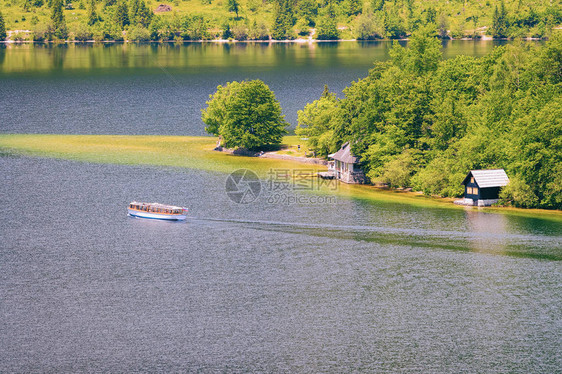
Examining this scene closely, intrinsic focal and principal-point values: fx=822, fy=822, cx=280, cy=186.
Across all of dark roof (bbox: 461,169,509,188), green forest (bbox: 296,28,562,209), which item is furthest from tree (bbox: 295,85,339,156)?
dark roof (bbox: 461,169,509,188)

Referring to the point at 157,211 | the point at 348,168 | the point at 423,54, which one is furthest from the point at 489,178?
the point at 157,211

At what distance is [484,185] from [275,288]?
4701 centimetres

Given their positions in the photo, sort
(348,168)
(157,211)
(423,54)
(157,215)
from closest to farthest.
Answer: (157,215) → (157,211) → (348,168) → (423,54)

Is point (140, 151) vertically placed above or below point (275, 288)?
above

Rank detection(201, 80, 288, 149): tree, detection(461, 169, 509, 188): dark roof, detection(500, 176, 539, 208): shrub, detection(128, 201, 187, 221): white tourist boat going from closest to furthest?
detection(128, 201, 187, 221): white tourist boat < detection(500, 176, 539, 208): shrub < detection(461, 169, 509, 188): dark roof < detection(201, 80, 288, 149): tree

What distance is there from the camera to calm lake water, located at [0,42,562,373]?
78.0 metres

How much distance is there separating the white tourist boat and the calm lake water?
176 centimetres

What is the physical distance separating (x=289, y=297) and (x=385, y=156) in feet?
184

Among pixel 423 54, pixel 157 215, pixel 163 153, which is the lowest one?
pixel 157 215

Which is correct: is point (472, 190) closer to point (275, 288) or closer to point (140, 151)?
point (275, 288)

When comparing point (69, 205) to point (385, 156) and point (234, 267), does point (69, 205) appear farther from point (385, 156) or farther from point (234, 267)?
point (385, 156)

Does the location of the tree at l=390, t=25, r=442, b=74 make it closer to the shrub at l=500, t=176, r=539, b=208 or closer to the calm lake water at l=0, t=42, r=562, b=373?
the calm lake water at l=0, t=42, r=562, b=373

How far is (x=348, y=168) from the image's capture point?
146750mm

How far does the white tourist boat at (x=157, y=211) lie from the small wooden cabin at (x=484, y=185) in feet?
144
